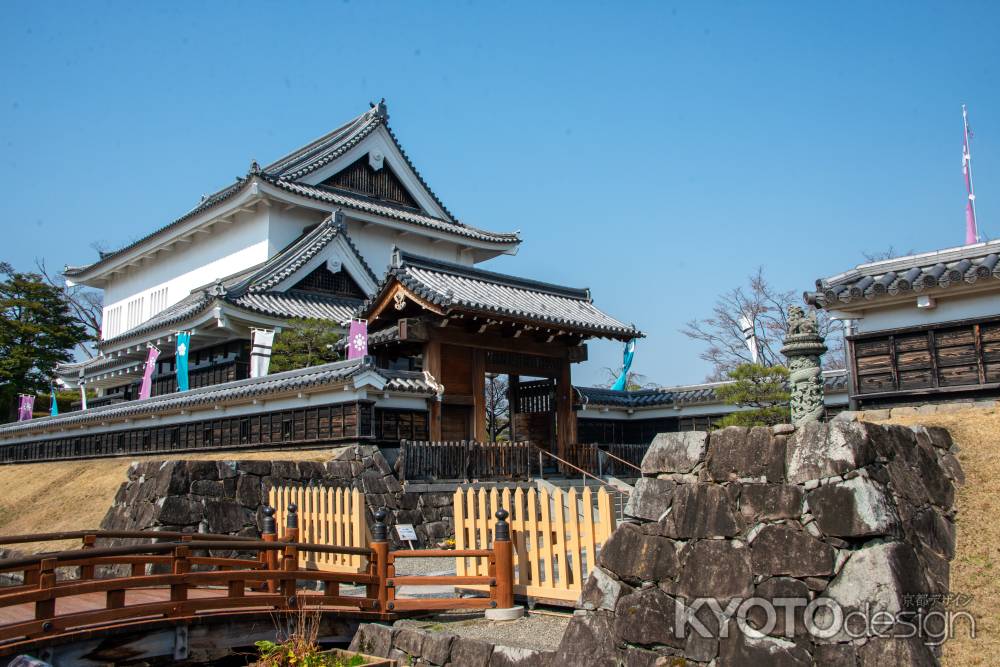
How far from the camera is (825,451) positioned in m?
6.43

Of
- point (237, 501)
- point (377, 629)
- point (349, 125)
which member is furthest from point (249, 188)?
point (377, 629)

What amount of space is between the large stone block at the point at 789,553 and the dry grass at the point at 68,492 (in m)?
12.0

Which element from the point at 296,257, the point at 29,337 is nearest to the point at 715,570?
the point at 296,257

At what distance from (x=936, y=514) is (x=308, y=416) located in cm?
1428

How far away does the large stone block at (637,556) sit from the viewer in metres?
7.18

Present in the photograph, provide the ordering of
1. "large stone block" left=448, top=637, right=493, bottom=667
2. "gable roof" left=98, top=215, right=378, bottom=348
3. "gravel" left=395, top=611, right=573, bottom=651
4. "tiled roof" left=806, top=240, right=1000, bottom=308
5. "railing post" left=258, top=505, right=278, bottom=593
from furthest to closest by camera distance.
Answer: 1. "gable roof" left=98, top=215, right=378, bottom=348
2. "tiled roof" left=806, top=240, right=1000, bottom=308
3. "railing post" left=258, top=505, right=278, bottom=593
4. "gravel" left=395, top=611, right=573, bottom=651
5. "large stone block" left=448, top=637, right=493, bottom=667

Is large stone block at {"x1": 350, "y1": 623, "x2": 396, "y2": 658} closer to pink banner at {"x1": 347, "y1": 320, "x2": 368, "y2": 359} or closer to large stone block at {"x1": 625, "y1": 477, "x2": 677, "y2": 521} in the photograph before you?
large stone block at {"x1": 625, "y1": 477, "x2": 677, "y2": 521}

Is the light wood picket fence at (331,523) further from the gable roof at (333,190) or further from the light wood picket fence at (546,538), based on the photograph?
the gable roof at (333,190)

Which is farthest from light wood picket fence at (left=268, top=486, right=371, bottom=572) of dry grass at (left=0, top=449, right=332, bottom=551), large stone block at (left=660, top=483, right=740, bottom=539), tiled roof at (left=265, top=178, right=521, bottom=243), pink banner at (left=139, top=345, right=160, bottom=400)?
tiled roof at (left=265, top=178, right=521, bottom=243)

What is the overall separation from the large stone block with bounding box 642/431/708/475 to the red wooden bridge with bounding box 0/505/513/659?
2416 millimetres

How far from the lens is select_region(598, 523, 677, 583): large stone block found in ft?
23.6

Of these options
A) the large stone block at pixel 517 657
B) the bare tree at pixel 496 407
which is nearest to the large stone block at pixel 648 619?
the large stone block at pixel 517 657

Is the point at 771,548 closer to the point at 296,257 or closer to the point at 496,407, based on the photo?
the point at 296,257

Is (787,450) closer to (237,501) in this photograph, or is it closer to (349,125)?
(237,501)
